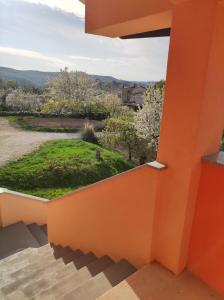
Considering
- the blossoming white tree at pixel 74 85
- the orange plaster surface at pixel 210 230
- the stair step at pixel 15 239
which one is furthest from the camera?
the blossoming white tree at pixel 74 85

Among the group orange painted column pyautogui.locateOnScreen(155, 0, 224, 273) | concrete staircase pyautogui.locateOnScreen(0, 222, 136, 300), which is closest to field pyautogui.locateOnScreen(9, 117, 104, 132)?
concrete staircase pyautogui.locateOnScreen(0, 222, 136, 300)

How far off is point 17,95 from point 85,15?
23.5 meters

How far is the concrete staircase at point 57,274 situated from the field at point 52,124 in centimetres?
1216

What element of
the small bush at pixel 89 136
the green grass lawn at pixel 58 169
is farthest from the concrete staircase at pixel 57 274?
the small bush at pixel 89 136

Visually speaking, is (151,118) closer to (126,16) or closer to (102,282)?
(126,16)

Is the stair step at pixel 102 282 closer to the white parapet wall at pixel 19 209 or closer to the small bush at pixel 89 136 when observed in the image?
the white parapet wall at pixel 19 209

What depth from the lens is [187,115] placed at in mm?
1770

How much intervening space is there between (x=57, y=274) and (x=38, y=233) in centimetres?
240

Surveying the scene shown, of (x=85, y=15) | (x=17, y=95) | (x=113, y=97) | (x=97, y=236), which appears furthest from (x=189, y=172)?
(x=17, y=95)

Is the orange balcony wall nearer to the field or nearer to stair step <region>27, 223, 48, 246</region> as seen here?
stair step <region>27, 223, 48, 246</region>

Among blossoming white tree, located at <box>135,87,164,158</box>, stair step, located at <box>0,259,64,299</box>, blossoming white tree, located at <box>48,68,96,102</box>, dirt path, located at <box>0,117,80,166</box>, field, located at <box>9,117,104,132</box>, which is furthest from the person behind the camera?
blossoming white tree, located at <box>48,68,96,102</box>

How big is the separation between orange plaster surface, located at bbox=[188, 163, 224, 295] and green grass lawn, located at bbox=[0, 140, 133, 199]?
6.03m

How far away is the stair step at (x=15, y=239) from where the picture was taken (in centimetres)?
408

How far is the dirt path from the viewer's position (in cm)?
1042
